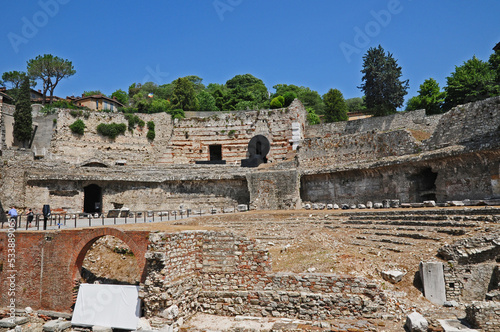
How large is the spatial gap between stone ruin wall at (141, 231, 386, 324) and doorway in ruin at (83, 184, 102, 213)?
18823 mm

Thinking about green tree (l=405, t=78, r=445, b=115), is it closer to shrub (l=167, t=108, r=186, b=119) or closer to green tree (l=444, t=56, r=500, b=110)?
green tree (l=444, t=56, r=500, b=110)

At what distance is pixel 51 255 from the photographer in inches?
529

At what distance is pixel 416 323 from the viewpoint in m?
8.76

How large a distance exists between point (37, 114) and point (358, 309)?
124 feet

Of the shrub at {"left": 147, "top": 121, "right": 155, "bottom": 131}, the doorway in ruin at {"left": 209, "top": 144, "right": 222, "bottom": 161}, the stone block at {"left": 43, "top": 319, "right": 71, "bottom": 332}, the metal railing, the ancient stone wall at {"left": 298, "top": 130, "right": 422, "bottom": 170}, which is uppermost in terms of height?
the shrub at {"left": 147, "top": 121, "right": 155, "bottom": 131}

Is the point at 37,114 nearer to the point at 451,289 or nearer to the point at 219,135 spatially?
the point at 219,135

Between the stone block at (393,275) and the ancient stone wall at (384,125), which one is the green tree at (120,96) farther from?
the stone block at (393,275)

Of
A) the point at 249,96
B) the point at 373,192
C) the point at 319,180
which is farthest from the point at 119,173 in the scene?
the point at 249,96

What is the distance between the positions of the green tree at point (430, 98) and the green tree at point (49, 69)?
44.4 meters

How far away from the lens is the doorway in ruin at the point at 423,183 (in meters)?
21.8

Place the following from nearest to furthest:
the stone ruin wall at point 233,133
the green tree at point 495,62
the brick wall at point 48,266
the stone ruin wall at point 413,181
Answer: the brick wall at point 48,266 → the stone ruin wall at point 413,181 → the green tree at point 495,62 → the stone ruin wall at point 233,133

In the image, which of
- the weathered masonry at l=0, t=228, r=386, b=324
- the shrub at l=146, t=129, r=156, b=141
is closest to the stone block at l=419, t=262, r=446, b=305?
the weathered masonry at l=0, t=228, r=386, b=324

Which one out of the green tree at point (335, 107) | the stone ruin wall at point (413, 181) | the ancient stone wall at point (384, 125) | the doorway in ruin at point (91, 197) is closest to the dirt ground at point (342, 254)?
the stone ruin wall at point (413, 181)

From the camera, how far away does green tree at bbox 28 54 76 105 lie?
48188 millimetres
